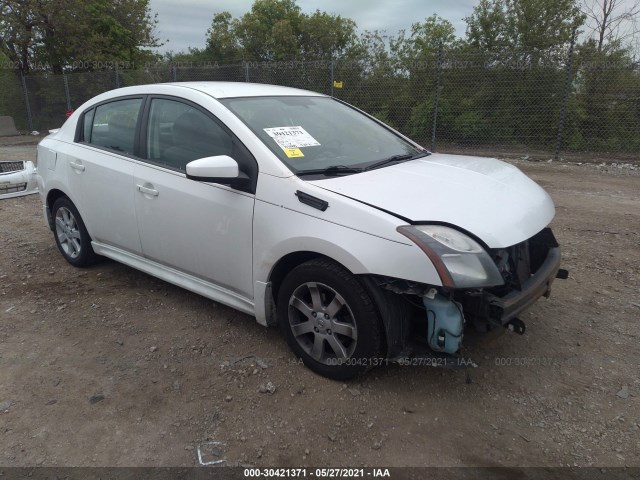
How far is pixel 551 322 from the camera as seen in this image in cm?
352

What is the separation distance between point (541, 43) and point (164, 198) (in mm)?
12072

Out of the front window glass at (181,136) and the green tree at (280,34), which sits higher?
the green tree at (280,34)

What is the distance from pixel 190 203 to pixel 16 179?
15.8 ft

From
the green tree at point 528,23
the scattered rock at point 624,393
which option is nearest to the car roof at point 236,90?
the scattered rock at point 624,393

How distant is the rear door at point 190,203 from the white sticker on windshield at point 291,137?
0.23 meters

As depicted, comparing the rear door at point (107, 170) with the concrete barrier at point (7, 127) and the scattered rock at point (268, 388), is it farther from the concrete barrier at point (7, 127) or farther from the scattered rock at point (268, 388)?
the concrete barrier at point (7, 127)

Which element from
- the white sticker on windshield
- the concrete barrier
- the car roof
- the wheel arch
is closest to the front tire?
the wheel arch

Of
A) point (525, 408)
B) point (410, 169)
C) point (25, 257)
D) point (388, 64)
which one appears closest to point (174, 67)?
point (388, 64)

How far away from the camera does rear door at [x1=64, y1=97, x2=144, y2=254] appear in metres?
3.72

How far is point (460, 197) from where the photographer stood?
2.71m

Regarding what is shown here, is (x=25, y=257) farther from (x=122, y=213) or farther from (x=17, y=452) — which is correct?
(x=17, y=452)

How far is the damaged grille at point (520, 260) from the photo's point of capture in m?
2.58

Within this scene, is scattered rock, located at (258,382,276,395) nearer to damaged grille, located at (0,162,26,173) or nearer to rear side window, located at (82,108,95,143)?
rear side window, located at (82,108,95,143)

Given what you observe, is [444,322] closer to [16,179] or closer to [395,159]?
[395,159]
